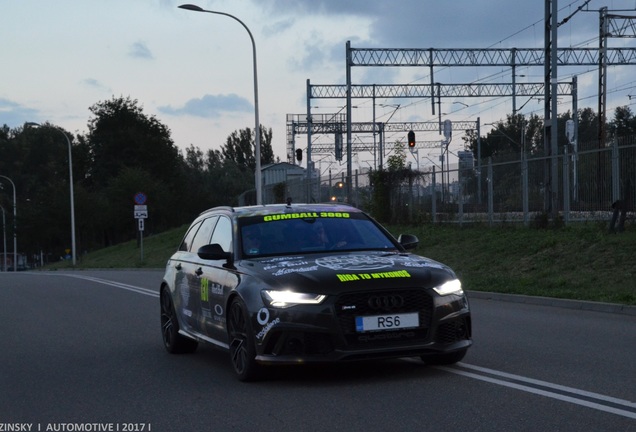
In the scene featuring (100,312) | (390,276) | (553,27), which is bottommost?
(100,312)

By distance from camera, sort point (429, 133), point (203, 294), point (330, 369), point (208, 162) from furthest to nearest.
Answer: point (208, 162), point (429, 133), point (203, 294), point (330, 369)

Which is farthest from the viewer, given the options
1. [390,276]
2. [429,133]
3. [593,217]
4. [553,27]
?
[429,133]

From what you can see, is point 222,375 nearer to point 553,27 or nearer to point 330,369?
point 330,369

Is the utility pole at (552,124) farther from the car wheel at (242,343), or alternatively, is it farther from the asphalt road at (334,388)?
the car wheel at (242,343)

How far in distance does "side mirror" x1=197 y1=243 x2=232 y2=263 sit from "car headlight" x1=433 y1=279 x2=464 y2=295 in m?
2.09

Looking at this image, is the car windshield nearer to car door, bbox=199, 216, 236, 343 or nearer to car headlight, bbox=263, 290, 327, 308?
car door, bbox=199, 216, 236, 343

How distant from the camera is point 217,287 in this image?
9.72 m

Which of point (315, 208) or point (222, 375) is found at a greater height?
point (315, 208)

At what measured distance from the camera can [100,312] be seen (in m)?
17.6

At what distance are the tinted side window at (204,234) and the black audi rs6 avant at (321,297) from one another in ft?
2.79

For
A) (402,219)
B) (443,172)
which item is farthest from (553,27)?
(402,219)

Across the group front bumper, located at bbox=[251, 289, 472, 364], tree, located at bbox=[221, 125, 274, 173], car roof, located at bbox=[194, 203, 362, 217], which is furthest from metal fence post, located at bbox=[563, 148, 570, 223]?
tree, located at bbox=[221, 125, 274, 173]

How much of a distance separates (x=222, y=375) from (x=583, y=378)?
3.28 metres

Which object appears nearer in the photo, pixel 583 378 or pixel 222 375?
pixel 583 378
